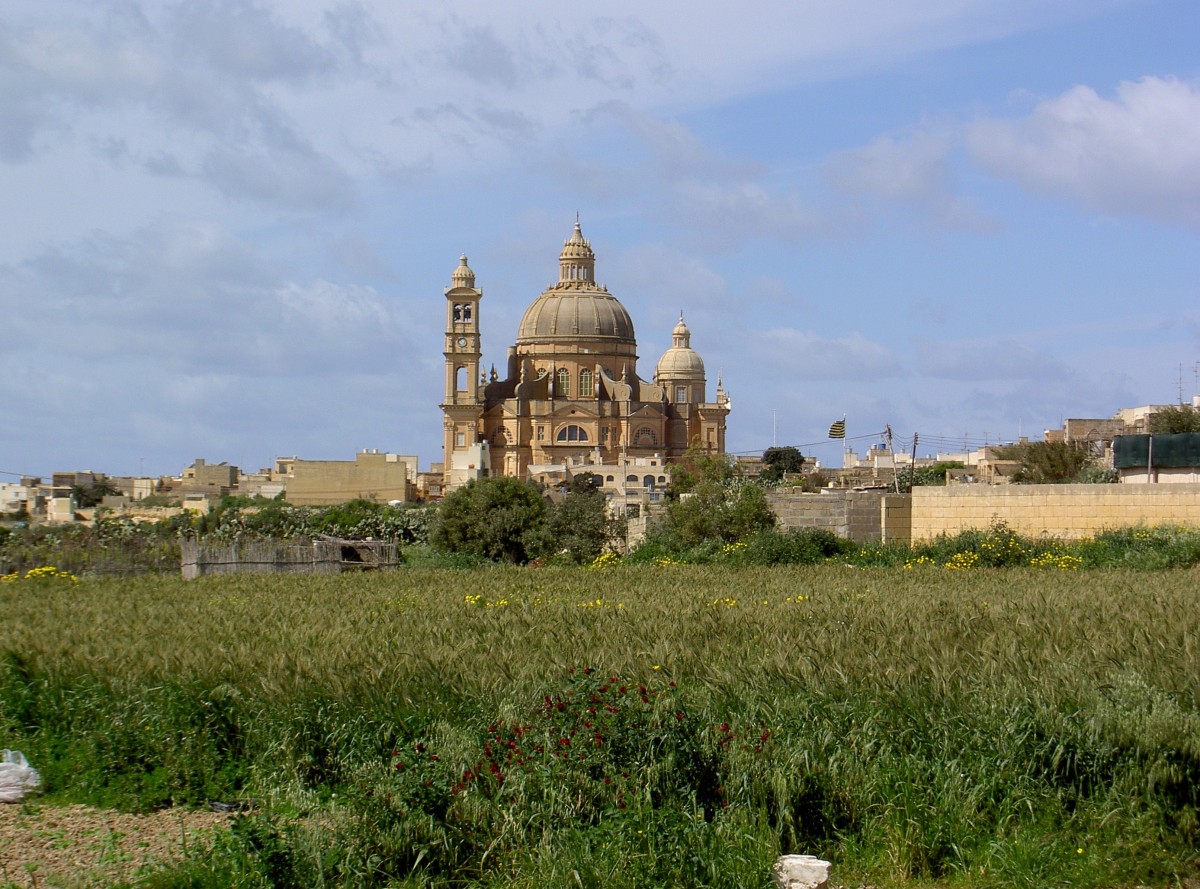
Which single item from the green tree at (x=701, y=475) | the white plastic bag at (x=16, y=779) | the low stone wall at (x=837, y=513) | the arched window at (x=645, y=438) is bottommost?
the white plastic bag at (x=16, y=779)

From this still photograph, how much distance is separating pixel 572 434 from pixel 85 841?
306 ft

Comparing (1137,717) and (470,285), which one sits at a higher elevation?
(470,285)

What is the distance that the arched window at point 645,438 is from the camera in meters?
102

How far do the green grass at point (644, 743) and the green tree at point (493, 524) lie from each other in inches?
964

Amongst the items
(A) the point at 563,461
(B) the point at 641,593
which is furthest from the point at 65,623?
(A) the point at 563,461

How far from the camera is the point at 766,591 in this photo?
16.5 metres

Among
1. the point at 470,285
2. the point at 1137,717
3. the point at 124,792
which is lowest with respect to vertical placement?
the point at 124,792

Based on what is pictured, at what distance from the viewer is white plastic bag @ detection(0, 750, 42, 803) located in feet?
29.8

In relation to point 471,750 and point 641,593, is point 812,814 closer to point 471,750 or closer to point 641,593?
point 471,750

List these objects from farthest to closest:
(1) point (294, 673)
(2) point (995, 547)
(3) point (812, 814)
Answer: (2) point (995, 547) → (1) point (294, 673) → (3) point (812, 814)

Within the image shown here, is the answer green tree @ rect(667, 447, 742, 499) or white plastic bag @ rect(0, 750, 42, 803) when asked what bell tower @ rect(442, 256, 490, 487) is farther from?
white plastic bag @ rect(0, 750, 42, 803)

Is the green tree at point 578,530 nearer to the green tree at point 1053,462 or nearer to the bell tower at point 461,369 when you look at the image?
the green tree at point 1053,462

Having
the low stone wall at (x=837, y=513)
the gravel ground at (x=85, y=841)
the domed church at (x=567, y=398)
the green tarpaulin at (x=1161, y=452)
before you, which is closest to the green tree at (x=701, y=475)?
the domed church at (x=567, y=398)

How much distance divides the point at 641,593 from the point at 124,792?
8.11 metres
